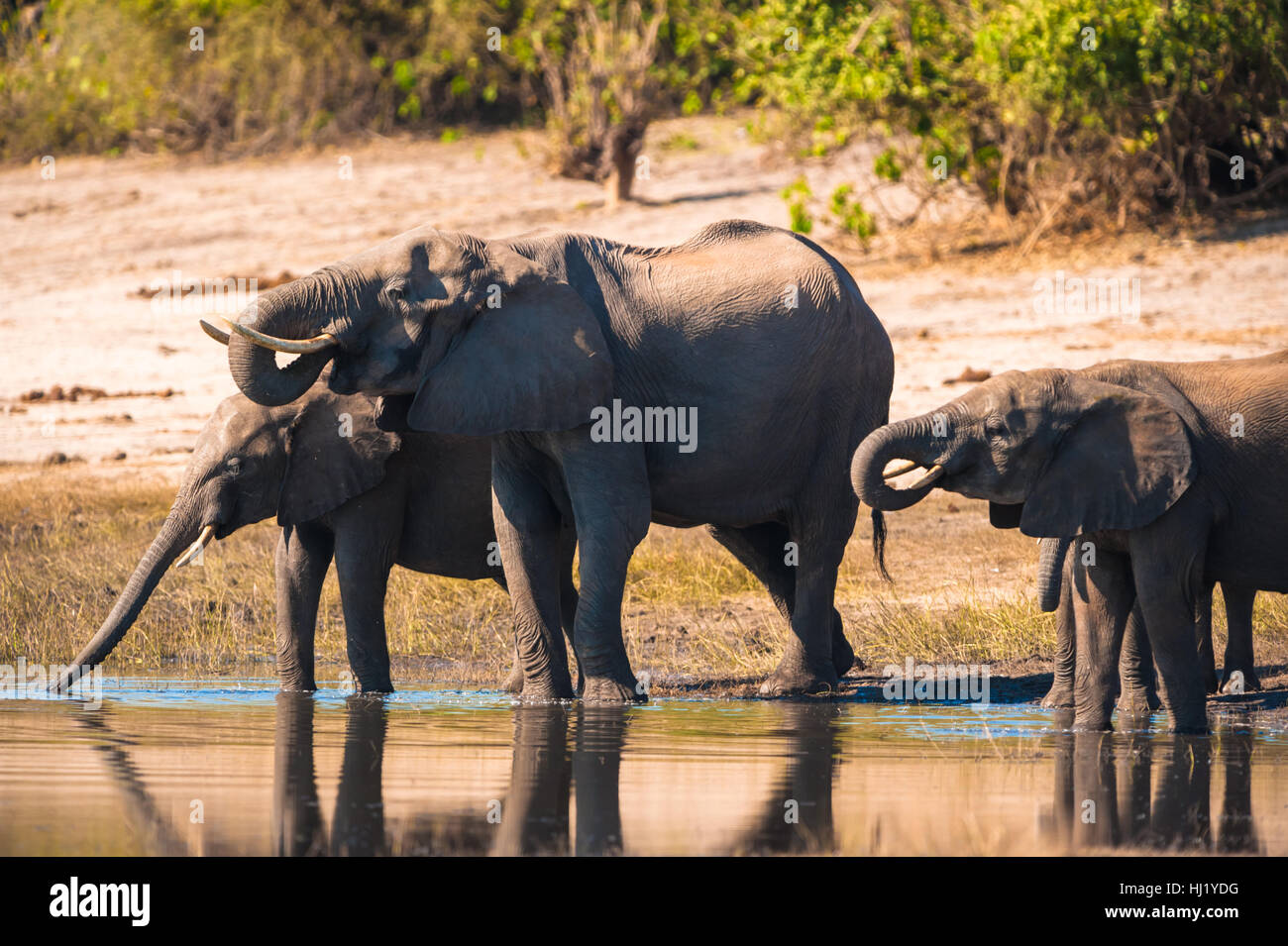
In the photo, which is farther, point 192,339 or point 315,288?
point 192,339

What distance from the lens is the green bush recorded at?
17.3m

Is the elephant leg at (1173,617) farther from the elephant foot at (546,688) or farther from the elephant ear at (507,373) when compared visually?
the elephant foot at (546,688)

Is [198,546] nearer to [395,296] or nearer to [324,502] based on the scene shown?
[324,502]

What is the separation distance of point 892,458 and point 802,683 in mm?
2015

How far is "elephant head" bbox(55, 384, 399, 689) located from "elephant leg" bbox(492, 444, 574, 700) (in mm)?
770

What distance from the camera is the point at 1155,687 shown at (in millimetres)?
9211

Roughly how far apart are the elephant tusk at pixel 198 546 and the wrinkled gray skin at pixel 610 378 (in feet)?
3.82

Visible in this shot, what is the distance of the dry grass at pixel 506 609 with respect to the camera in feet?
34.9

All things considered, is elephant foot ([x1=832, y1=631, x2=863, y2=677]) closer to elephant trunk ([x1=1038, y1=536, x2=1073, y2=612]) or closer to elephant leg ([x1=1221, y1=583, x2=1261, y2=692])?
elephant trunk ([x1=1038, y1=536, x2=1073, y2=612])

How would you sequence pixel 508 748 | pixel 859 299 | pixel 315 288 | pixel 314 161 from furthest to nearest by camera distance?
pixel 314 161 → pixel 859 299 → pixel 315 288 → pixel 508 748

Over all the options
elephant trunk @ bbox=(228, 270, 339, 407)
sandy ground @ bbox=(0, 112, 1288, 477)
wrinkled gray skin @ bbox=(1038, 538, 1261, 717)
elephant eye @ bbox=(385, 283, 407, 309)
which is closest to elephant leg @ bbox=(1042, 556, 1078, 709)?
wrinkled gray skin @ bbox=(1038, 538, 1261, 717)
